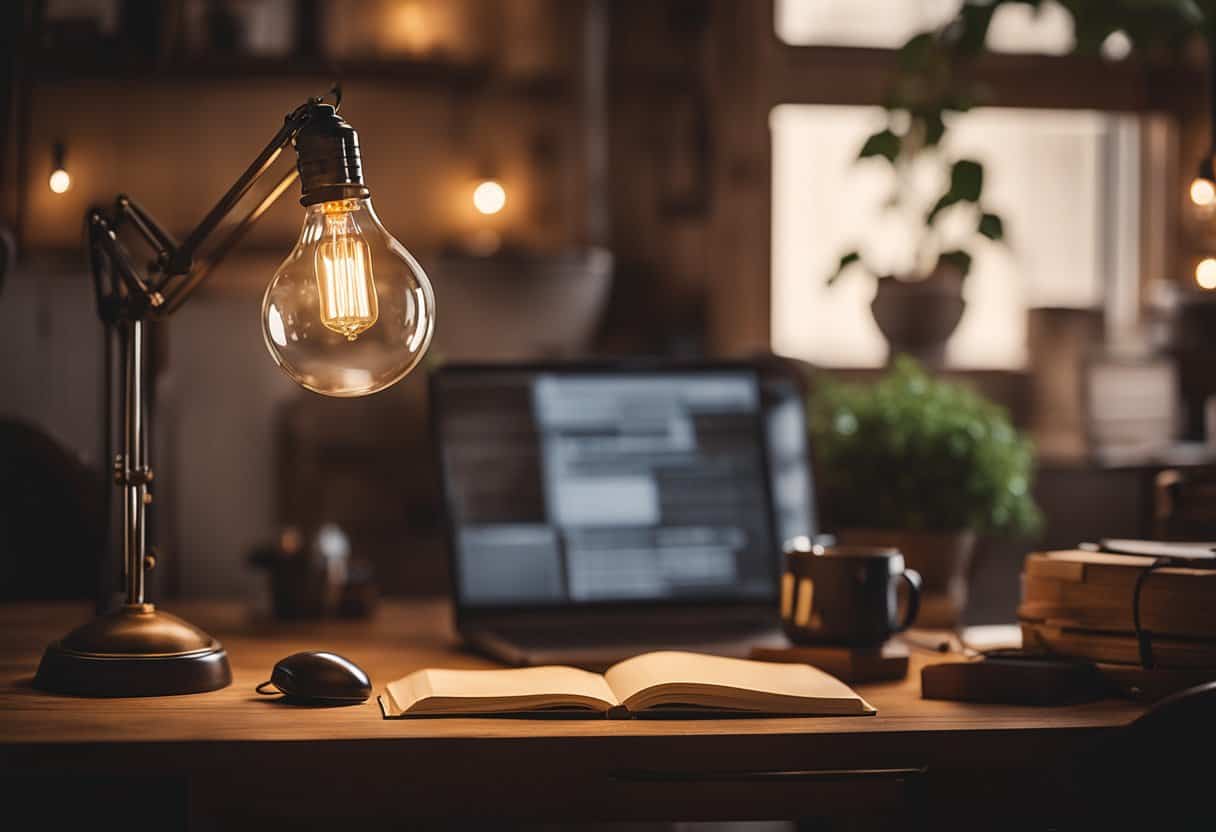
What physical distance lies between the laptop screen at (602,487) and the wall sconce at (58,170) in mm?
464

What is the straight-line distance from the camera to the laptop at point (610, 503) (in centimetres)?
149

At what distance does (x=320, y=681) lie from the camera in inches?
44.4

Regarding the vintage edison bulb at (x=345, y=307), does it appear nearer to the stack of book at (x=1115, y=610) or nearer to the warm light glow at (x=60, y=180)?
the warm light glow at (x=60, y=180)

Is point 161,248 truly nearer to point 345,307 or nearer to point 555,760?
point 345,307

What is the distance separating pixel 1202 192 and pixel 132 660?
3.95 ft

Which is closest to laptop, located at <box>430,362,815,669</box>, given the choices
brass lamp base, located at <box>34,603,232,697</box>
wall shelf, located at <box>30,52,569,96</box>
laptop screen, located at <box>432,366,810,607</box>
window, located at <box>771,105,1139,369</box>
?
laptop screen, located at <box>432,366,810,607</box>

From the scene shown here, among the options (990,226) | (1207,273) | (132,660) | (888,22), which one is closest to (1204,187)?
(1207,273)

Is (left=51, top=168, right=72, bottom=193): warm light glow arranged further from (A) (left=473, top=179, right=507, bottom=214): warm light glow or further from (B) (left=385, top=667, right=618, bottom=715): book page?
(B) (left=385, top=667, right=618, bottom=715): book page

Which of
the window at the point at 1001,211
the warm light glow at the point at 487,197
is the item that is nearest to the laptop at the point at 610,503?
the warm light glow at the point at 487,197

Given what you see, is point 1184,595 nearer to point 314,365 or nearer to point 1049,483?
point 314,365

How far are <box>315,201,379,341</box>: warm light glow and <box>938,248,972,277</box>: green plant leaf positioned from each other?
1.03 m

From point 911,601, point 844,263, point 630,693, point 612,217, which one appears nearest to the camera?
point 630,693

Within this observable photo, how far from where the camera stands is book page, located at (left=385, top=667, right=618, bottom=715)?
1086mm

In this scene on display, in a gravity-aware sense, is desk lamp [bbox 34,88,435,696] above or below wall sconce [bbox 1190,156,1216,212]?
below
